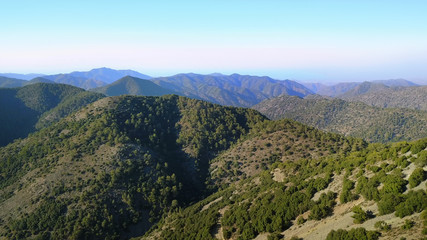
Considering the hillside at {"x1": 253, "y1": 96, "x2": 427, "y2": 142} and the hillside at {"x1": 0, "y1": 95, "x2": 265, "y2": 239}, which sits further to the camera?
the hillside at {"x1": 253, "y1": 96, "x2": 427, "y2": 142}

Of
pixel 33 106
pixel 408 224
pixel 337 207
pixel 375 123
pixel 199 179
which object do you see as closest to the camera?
pixel 408 224

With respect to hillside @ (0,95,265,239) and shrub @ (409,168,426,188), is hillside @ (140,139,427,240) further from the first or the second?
hillside @ (0,95,265,239)

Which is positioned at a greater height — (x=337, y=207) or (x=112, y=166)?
(x=337, y=207)

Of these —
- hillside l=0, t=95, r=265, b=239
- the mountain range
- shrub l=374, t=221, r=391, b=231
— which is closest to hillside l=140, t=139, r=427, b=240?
shrub l=374, t=221, r=391, b=231

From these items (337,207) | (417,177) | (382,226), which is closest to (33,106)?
(337,207)

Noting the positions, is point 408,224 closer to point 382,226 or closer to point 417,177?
point 382,226

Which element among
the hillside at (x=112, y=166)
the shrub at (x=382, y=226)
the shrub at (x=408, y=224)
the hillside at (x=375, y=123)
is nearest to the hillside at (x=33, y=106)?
the hillside at (x=112, y=166)

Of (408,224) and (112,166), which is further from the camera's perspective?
(112,166)

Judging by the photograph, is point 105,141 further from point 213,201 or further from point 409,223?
point 409,223

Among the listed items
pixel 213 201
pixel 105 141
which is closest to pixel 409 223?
pixel 213 201
